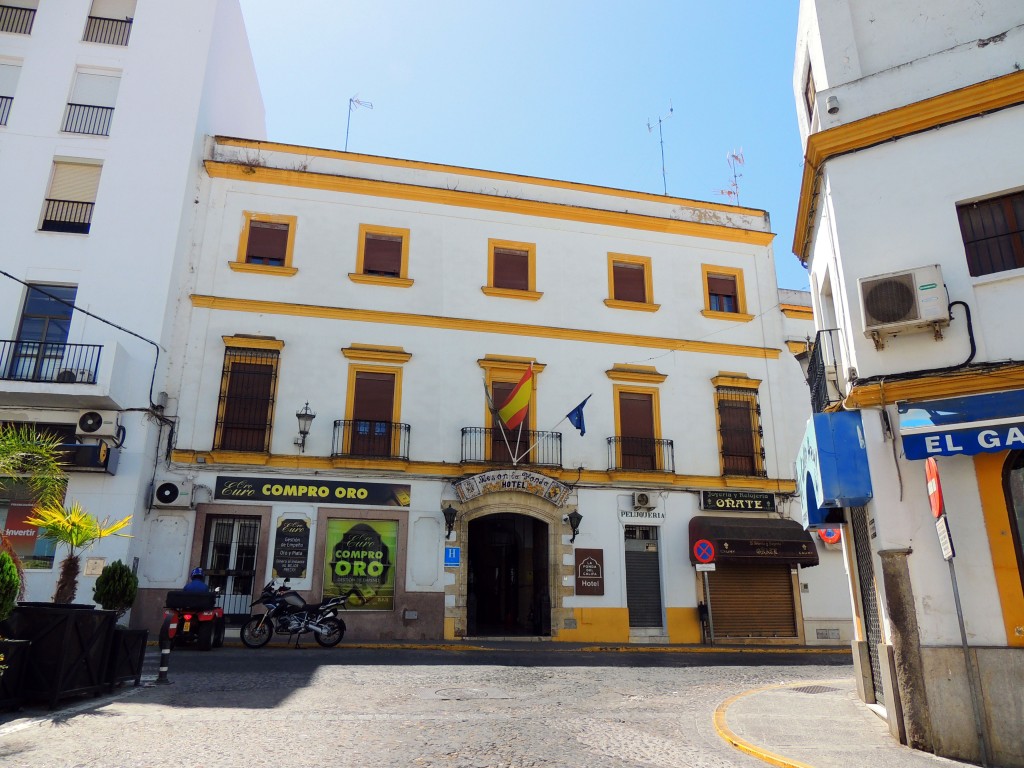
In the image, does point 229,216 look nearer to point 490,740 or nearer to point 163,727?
point 163,727

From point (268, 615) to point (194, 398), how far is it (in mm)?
5709

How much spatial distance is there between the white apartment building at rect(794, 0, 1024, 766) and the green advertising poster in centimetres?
1059

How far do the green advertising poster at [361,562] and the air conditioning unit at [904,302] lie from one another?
12429 mm

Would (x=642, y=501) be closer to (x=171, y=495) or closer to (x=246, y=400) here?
(x=246, y=400)

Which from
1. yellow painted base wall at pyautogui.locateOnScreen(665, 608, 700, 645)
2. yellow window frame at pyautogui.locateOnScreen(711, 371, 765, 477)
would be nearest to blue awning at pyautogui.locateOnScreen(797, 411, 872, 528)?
yellow painted base wall at pyautogui.locateOnScreen(665, 608, 700, 645)

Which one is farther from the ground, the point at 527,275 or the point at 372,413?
the point at 527,275

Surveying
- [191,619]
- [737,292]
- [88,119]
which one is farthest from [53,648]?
[737,292]

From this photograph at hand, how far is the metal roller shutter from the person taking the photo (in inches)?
728

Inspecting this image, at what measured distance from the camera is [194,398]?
1738 centimetres

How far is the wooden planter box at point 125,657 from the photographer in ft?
28.6

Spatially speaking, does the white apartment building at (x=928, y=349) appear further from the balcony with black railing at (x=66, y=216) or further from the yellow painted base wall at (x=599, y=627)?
the balcony with black railing at (x=66, y=216)

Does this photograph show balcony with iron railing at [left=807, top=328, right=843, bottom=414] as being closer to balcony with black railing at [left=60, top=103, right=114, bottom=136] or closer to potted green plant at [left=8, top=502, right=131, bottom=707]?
potted green plant at [left=8, top=502, right=131, bottom=707]

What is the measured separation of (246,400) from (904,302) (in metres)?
14.4

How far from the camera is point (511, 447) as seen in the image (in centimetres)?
1881
